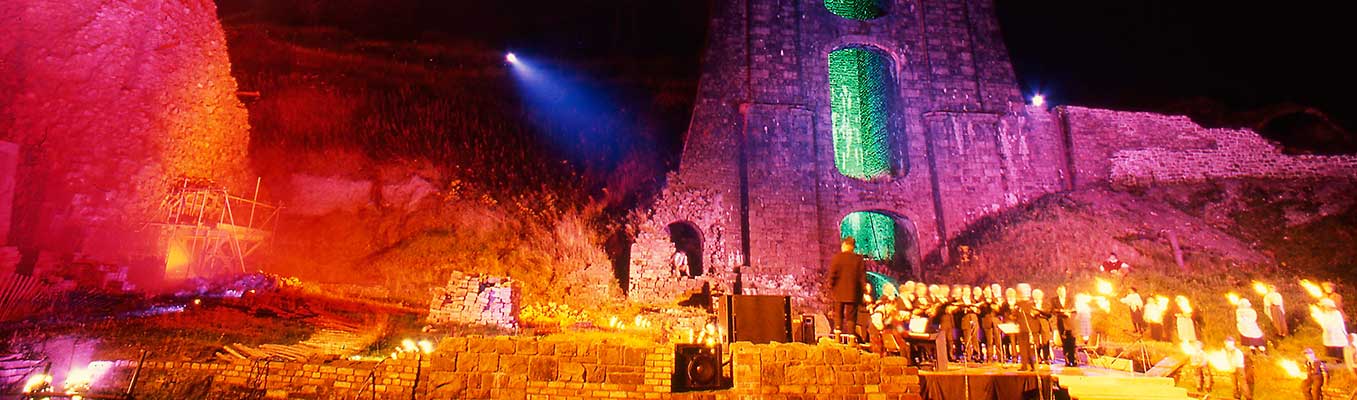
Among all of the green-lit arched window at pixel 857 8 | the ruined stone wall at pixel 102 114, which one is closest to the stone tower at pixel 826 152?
the green-lit arched window at pixel 857 8

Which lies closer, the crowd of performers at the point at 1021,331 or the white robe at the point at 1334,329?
the crowd of performers at the point at 1021,331

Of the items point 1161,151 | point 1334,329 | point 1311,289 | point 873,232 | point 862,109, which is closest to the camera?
point 1334,329

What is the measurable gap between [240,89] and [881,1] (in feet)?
62.6

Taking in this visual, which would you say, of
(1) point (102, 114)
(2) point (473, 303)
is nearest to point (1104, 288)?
(2) point (473, 303)

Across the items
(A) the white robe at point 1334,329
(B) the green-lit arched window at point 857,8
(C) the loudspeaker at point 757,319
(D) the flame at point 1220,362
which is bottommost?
(D) the flame at point 1220,362

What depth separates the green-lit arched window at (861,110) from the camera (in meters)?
20.2

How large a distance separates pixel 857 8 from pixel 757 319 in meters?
17.7

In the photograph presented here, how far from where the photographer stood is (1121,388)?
752 centimetres

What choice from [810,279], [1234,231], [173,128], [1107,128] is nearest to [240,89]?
[173,128]

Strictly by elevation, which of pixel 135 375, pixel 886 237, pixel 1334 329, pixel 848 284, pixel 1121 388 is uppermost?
pixel 886 237

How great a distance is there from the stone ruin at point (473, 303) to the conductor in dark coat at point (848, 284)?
5627mm

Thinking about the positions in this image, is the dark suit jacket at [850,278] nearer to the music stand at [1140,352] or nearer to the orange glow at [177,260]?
the music stand at [1140,352]

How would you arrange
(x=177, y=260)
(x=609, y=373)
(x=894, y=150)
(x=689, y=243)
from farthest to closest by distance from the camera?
(x=894, y=150)
(x=689, y=243)
(x=177, y=260)
(x=609, y=373)

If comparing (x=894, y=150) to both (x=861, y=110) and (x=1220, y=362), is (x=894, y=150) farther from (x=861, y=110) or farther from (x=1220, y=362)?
(x=1220, y=362)
